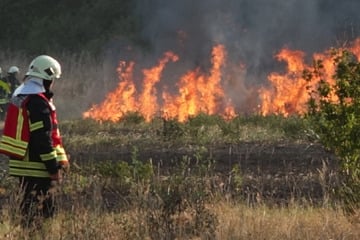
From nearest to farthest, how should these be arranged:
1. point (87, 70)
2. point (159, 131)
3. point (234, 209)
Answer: point (234, 209) → point (159, 131) → point (87, 70)

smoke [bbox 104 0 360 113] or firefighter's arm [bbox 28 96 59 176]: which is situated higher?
smoke [bbox 104 0 360 113]

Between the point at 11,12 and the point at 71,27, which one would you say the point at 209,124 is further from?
the point at 11,12

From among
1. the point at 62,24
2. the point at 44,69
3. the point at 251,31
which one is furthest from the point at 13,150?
the point at 62,24

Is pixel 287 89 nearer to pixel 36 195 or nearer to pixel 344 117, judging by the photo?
pixel 344 117

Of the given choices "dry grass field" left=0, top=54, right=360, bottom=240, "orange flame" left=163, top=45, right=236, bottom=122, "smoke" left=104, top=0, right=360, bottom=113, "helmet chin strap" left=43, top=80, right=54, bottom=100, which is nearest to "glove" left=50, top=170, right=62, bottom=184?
"dry grass field" left=0, top=54, right=360, bottom=240

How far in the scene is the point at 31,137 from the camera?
21.6ft

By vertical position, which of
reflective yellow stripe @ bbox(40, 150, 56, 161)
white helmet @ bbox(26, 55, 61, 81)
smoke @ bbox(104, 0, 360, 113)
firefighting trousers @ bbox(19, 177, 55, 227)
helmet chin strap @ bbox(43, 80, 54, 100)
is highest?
smoke @ bbox(104, 0, 360, 113)

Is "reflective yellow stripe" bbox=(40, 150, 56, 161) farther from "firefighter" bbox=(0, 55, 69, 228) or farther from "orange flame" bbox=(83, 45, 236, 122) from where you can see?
"orange flame" bbox=(83, 45, 236, 122)

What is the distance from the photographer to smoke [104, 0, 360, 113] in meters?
20.0

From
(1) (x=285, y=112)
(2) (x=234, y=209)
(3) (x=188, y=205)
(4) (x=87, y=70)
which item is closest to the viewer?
(3) (x=188, y=205)

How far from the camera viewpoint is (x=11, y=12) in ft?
111

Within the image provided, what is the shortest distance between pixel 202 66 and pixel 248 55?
4.16ft

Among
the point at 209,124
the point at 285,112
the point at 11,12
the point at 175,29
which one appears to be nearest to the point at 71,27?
the point at 11,12

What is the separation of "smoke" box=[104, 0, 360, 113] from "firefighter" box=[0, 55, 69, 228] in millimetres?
13456
